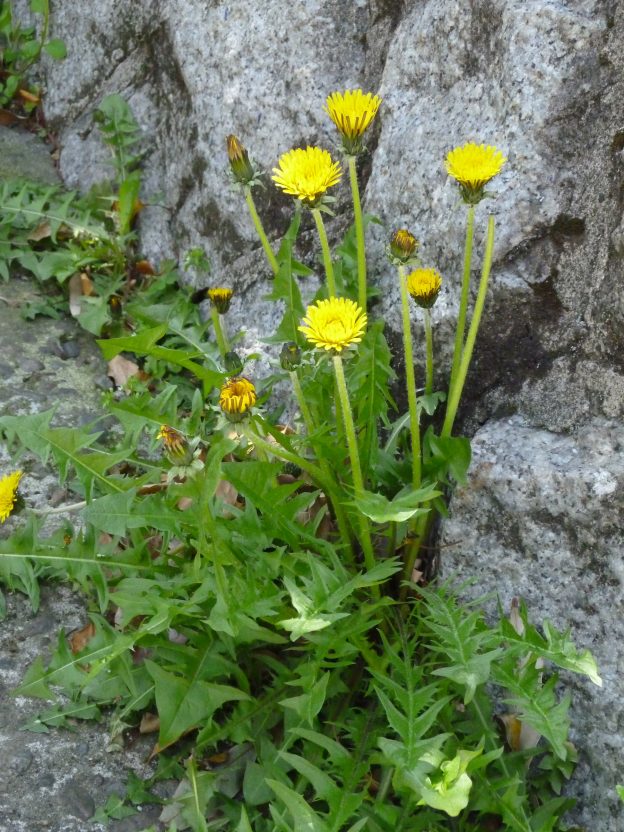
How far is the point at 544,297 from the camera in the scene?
256 centimetres

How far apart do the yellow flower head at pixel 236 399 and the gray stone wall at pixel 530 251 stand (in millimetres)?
746

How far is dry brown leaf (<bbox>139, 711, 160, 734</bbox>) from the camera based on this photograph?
249 centimetres

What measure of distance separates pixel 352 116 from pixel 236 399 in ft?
2.55

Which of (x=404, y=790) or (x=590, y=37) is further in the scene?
(x=590, y=37)

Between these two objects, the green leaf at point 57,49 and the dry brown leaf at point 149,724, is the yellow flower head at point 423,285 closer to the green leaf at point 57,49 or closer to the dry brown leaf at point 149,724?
the dry brown leaf at point 149,724

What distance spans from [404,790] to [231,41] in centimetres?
256

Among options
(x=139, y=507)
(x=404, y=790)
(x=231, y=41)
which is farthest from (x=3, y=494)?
(x=231, y=41)

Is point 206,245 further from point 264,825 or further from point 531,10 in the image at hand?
point 264,825

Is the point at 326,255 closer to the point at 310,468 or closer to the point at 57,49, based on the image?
the point at 310,468

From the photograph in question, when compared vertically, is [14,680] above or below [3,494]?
below

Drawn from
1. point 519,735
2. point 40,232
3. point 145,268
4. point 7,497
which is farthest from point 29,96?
point 519,735

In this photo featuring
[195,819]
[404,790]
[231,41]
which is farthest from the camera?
[231,41]

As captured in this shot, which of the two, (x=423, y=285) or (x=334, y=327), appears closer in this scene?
(x=334, y=327)

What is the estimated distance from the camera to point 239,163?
2471 mm
